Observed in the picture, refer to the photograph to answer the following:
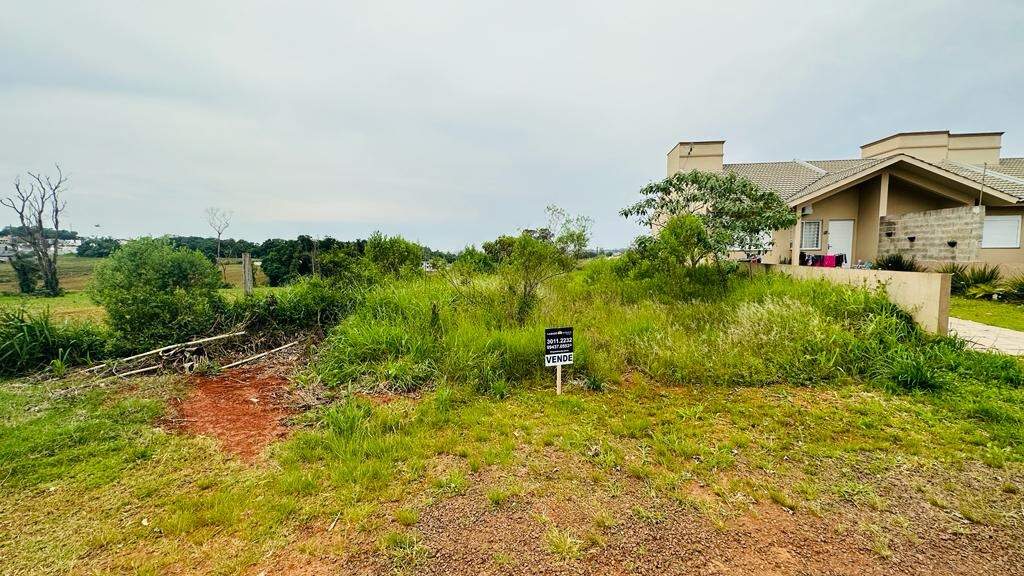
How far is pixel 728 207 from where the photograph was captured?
A: 29.4 ft

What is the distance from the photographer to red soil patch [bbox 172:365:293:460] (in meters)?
3.12

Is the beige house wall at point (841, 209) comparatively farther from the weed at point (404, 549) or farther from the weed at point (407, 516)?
the weed at point (404, 549)

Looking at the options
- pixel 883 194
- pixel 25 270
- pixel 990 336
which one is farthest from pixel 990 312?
pixel 25 270

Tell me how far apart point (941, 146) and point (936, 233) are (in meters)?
10.8

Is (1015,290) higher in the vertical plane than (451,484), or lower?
higher

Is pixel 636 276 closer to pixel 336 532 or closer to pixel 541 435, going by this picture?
pixel 541 435

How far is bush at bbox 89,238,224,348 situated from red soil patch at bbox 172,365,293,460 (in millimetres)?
1031

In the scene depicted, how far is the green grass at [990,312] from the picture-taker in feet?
20.5

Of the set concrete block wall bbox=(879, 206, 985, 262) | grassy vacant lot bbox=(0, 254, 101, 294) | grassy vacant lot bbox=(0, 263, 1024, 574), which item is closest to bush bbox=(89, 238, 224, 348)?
grassy vacant lot bbox=(0, 263, 1024, 574)

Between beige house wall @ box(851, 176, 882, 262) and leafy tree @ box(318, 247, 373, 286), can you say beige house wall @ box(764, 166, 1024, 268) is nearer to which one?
beige house wall @ box(851, 176, 882, 262)

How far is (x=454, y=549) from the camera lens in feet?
6.29

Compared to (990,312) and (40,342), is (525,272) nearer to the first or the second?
(40,342)

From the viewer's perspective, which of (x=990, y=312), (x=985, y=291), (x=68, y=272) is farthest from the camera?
(x=68, y=272)

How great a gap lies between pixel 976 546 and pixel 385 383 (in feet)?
15.1
